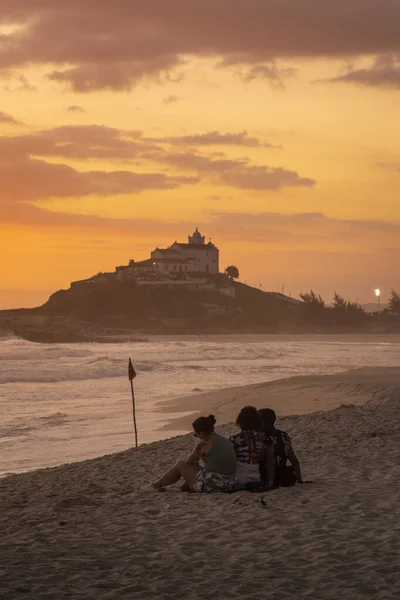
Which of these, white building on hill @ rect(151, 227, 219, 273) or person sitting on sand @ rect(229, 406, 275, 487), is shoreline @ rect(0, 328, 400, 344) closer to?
white building on hill @ rect(151, 227, 219, 273)

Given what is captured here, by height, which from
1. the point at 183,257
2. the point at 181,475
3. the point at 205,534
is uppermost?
the point at 183,257

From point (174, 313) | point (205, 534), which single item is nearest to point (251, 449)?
point (205, 534)

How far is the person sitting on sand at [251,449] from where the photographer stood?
10328 mm

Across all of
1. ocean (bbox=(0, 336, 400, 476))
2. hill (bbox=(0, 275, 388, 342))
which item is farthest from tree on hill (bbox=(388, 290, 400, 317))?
ocean (bbox=(0, 336, 400, 476))

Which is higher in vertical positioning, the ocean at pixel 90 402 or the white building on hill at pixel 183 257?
the white building on hill at pixel 183 257

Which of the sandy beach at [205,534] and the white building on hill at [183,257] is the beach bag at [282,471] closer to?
the sandy beach at [205,534]

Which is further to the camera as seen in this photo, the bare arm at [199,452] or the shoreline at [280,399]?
the shoreline at [280,399]

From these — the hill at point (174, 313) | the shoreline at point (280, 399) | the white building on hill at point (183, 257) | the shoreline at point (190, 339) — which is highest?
the white building on hill at point (183, 257)

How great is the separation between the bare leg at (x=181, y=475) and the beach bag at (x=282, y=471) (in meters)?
1.00

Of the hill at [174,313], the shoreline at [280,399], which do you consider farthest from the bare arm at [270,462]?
the hill at [174,313]

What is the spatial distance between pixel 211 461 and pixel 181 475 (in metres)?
0.76

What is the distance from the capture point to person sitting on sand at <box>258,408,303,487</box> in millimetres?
10539

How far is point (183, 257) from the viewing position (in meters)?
193

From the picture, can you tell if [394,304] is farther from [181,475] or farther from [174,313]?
[181,475]
